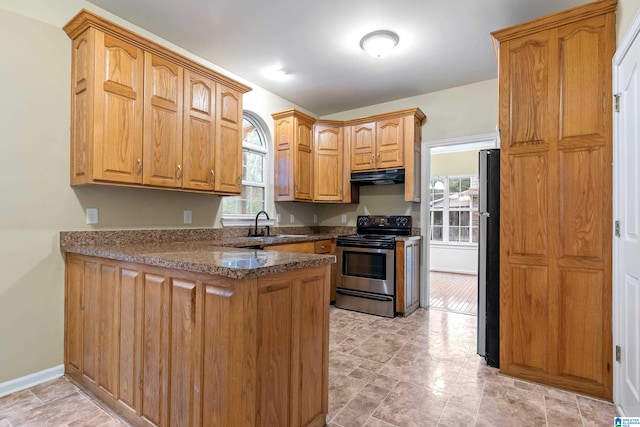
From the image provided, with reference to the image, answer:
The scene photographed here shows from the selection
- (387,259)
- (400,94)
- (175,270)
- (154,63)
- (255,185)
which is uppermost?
(400,94)

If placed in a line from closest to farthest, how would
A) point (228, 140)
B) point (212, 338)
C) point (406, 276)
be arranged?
point (212, 338)
point (228, 140)
point (406, 276)

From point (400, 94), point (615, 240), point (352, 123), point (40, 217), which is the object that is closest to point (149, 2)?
point (40, 217)

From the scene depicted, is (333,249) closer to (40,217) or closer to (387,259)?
(387,259)

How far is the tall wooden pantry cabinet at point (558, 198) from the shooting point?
207 centimetres

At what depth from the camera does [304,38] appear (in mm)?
2914

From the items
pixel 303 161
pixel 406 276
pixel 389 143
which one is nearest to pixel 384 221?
pixel 406 276

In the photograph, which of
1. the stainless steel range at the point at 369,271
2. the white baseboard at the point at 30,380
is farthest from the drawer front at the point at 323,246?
the white baseboard at the point at 30,380

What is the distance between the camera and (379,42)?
282 cm

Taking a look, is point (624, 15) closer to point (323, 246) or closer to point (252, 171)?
point (323, 246)

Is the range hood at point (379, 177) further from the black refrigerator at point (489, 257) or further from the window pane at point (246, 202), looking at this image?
the black refrigerator at point (489, 257)

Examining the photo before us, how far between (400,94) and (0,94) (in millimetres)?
3871

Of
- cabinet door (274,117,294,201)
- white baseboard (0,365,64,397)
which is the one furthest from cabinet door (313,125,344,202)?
white baseboard (0,365,64,397)

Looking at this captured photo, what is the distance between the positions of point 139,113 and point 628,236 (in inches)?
126

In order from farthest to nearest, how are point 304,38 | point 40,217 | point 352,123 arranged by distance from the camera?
1. point 352,123
2. point 304,38
3. point 40,217
